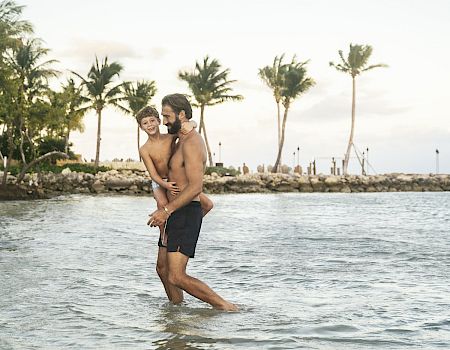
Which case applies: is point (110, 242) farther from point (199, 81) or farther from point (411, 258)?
point (199, 81)

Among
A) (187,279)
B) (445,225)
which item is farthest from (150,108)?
(445,225)

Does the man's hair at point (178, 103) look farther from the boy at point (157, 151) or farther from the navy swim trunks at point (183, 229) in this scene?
the navy swim trunks at point (183, 229)

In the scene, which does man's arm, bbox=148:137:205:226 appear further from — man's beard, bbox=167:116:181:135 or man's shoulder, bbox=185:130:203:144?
man's beard, bbox=167:116:181:135

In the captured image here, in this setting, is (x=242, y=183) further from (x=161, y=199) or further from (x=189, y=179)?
(x=189, y=179)

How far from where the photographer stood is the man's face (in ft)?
19.7

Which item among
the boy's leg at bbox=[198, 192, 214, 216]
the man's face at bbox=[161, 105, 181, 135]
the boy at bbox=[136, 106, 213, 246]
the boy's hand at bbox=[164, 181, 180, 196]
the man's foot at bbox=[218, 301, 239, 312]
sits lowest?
the man's foot at bbox=[218, 301, 239, 312]

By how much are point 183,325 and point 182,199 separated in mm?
1070

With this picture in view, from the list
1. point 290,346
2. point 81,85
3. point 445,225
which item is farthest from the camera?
point 81,85

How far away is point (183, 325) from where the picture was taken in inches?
247

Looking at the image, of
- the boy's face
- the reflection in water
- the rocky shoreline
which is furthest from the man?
the rocky shoreline

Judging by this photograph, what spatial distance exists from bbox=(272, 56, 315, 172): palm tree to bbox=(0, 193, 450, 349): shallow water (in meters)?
52.9

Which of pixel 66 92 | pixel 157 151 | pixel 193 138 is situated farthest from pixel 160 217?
pixel 66 92

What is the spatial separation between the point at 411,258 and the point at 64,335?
7868 millimetres

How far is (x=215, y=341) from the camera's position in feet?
18.8
